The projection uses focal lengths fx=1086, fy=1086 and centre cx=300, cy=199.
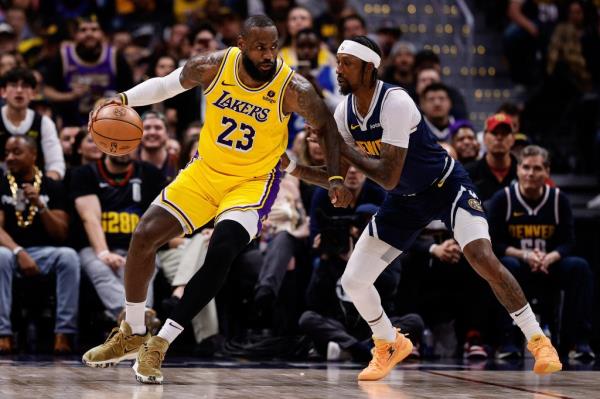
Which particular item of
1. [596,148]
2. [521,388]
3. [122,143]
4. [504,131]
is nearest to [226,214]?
[122,143]

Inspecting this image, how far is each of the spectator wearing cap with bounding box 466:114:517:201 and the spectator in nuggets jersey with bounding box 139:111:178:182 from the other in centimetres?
265

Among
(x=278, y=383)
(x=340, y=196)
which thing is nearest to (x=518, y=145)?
(x=340, y=196)

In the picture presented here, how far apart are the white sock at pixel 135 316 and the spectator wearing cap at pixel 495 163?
3.94 meters

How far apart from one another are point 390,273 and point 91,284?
7.87ft

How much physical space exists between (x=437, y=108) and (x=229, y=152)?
4.32 meters

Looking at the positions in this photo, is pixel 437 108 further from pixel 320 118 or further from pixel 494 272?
pixel 320 118

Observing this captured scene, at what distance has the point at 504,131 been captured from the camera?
9.34 m

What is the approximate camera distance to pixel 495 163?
31.1 ft

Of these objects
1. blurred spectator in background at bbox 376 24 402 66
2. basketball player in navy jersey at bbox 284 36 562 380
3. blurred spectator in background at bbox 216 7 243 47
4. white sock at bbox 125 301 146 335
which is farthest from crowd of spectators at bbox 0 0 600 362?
blurred spectator in background at bbox 376 24 402 66

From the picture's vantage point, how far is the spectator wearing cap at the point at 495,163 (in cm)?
936

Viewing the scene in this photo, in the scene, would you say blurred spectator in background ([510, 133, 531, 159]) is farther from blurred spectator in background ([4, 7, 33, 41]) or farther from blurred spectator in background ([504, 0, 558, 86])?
blurred spectator in background ([4, 7, 33, 41])

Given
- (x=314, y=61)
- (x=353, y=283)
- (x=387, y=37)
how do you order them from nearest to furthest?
(x=353, y=283) → (x=314, y=61) → (x=387, y=37)

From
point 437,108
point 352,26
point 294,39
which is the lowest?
point 437,108

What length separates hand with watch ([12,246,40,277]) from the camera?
8391 mm
